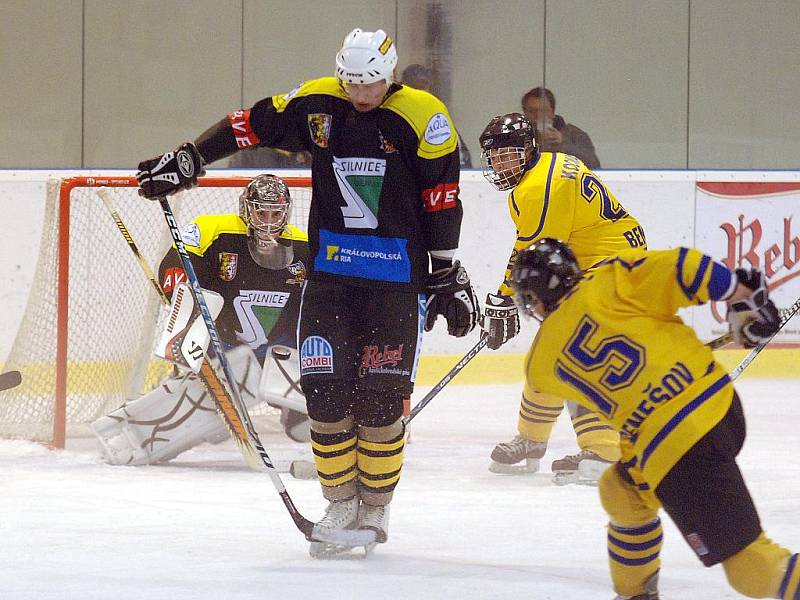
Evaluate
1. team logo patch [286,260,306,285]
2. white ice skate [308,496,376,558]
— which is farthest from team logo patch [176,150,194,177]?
team logo patch [286,260,306,285]

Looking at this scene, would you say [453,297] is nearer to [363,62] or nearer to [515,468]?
[363,62]

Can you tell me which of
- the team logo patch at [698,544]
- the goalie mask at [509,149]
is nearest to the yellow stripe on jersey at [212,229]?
the goalie mask at [509,149]

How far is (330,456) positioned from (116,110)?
3837 millimetres

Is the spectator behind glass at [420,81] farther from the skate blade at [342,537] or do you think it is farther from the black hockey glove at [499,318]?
the skate blade at [342,537]

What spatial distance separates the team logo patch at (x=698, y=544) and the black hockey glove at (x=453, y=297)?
0.93 metres

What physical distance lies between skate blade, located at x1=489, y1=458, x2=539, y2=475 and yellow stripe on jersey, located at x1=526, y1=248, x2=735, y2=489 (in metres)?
1.78

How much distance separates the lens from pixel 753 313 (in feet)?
7.47

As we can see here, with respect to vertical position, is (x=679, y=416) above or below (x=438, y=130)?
below

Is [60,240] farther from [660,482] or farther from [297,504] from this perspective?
[660,482]

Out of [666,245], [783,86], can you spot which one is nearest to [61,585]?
[666,245]

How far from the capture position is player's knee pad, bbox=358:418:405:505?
2.96 metres

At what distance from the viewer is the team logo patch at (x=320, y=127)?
9.57 feet

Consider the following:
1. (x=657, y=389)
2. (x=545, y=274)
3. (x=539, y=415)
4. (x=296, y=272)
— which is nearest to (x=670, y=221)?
(x=539, y=415)

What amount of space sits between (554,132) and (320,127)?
359 cm
